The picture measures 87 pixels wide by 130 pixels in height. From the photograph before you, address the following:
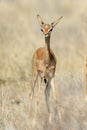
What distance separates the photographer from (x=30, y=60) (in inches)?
625

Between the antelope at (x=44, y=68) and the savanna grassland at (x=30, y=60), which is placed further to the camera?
the antelope at (x=44, y=68)

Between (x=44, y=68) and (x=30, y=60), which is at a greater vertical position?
(x=30, y=60)

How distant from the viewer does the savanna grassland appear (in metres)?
8.17

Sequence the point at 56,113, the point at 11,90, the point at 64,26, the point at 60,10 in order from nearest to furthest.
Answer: the point at 56,113 → the point at 11,90 → the point at 64,26 → the point at 60,10

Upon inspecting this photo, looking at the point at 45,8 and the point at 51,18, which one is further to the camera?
the point at 45,8

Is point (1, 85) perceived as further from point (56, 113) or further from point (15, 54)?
point (56, 113)

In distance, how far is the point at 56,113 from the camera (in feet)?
25.1

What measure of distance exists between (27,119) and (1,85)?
3.43 meters

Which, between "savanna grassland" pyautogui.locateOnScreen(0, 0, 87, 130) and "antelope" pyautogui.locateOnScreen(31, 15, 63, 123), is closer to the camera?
"savanna grassland" pyautogui.locateOnScreen(0, 0, 87, 130)

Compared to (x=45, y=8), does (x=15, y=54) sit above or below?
below

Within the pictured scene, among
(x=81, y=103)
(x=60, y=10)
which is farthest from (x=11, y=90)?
(x=60, y=10)

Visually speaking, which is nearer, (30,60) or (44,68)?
(44,68)

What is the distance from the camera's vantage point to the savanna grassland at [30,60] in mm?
8172

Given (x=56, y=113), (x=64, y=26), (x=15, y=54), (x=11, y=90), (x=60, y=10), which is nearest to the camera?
(x=56, y=113)
